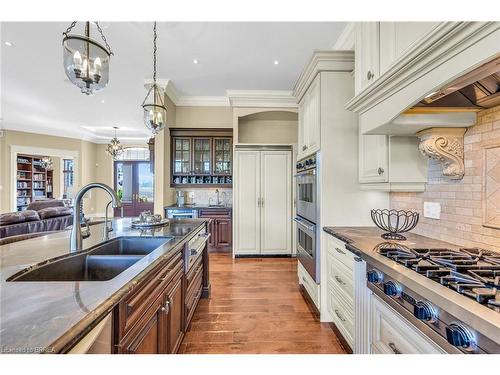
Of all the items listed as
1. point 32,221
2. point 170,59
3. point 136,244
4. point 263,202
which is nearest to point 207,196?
point 263,202

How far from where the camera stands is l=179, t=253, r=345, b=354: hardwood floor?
2.02 m

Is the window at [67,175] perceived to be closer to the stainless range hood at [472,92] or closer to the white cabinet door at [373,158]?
the white cabinet door at [373,158]

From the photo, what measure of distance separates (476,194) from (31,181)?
36.3 feet

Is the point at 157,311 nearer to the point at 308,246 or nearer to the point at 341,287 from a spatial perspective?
the point at 341,287

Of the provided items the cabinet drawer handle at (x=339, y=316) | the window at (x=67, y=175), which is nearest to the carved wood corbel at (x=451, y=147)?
the cabinet drawer handle at (x=339, y=316)

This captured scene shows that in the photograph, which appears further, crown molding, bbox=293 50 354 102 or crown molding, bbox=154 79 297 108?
crown molding, bbox=154 79 297 108

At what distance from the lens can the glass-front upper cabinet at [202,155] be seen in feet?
16.7

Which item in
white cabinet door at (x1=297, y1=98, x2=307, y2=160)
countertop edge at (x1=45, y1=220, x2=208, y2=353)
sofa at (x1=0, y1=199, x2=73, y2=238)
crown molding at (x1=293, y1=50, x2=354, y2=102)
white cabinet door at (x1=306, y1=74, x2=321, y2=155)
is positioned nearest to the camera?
countertop edge at (x1=45, y1=220, x2=208, y2=353)

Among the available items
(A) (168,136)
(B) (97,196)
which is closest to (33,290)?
(A) (168,136)

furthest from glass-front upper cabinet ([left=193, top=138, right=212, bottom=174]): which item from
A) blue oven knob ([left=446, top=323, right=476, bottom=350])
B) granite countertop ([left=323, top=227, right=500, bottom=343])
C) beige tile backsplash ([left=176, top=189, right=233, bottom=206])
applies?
blue oven knob ([left=446, top=323, right=476, bottom=350])

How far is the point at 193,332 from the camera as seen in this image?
222cm

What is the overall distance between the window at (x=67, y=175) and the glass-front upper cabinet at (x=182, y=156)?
253 inches

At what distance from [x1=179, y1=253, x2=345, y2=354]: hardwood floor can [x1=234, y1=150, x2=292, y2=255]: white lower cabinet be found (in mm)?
965

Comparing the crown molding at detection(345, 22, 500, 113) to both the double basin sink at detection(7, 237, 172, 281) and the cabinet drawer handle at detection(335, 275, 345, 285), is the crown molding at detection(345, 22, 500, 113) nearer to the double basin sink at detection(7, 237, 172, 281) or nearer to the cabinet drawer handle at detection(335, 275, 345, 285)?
the cabinet drawer handle at detection(335, 275, 345, 285)
